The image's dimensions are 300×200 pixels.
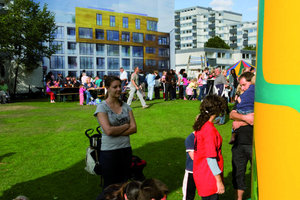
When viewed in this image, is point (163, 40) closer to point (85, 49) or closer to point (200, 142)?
point (85, 49)

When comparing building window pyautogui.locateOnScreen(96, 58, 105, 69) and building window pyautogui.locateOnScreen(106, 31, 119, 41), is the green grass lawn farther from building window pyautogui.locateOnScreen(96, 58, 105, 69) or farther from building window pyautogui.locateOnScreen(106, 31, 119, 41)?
building window pyautogui.locateOnScreen(106, 31, 119, 41)

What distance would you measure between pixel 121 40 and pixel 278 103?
7205cm

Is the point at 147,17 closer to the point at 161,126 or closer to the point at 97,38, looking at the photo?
the point at 97,38

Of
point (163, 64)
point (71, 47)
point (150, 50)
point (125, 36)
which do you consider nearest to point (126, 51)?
point (125, 36)

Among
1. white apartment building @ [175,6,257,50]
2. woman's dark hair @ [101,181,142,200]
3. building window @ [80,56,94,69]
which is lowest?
woman's dark hair @ [101,181,142,200]

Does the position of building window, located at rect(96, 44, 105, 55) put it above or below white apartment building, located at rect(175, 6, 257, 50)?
below

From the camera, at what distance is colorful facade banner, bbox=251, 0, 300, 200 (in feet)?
4.17

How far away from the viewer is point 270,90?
4.61ft

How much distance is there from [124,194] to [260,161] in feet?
4.35

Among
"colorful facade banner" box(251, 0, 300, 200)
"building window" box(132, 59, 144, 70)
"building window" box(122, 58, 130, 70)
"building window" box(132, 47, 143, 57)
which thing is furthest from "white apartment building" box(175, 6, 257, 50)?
"colorful facade banner" box(251, 0, 300, 200)

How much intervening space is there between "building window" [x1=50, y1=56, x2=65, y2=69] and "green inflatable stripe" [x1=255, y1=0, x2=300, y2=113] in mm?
66115

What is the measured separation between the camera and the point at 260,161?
4.86ft

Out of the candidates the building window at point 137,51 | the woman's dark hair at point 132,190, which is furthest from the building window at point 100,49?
the woman's dark hair at point 132,190

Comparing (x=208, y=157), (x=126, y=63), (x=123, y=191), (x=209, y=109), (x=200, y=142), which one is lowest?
(x=123, y=191)
